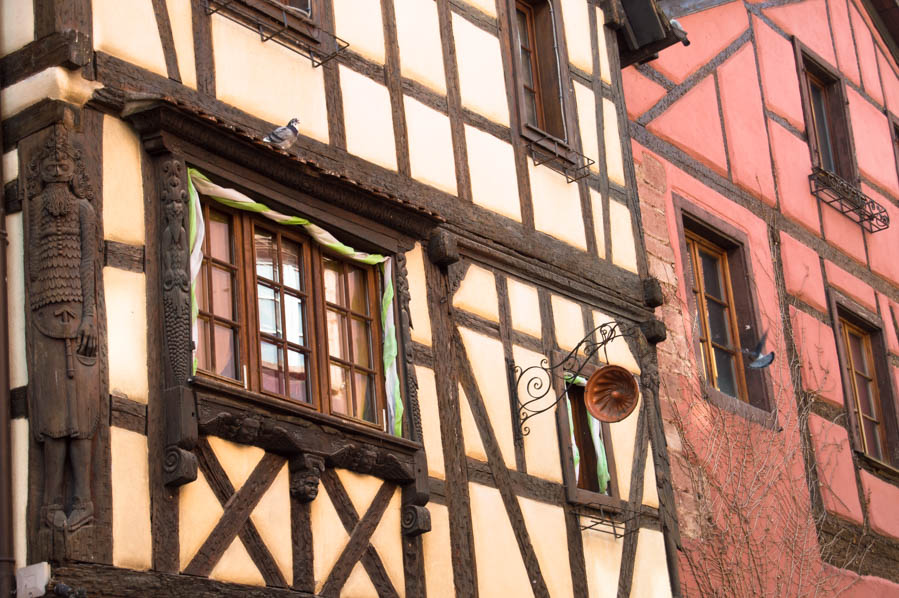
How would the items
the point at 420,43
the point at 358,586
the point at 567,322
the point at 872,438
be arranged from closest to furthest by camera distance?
the point at 358,586, the point at 420,43, the point at 567,322, the point at 872,438

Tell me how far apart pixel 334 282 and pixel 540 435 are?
184 centimetres

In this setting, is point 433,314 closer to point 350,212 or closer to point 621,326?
point 350,212

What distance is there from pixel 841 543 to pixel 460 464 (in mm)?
5291

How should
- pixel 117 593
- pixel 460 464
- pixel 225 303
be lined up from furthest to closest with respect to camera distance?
1. pixel 460 464
2. pixel 225 303
3. pixel 117 593

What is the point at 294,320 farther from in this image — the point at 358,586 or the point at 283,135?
the point at 358,586

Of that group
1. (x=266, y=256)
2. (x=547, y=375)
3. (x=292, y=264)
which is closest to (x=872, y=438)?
(x=547, y=375)

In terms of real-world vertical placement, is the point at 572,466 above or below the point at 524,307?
below

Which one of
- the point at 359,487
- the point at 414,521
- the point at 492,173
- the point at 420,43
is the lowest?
the point at 414,521

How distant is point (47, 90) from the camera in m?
7.37

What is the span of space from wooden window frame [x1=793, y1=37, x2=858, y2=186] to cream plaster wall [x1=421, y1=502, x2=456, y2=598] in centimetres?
774

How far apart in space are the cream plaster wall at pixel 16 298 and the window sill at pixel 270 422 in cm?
76

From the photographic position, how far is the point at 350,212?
28.6 ft

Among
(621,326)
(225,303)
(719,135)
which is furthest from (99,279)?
(719,135)

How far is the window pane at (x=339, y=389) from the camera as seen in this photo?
840cm
